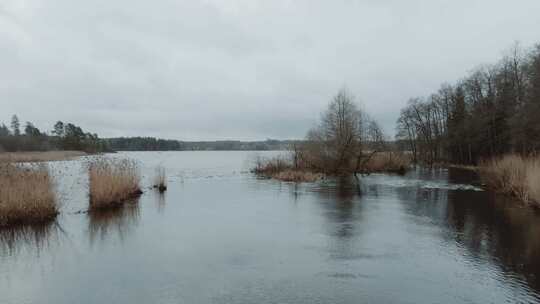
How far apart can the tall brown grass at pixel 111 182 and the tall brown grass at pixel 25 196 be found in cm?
205

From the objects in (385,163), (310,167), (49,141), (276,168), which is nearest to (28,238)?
(276,168)

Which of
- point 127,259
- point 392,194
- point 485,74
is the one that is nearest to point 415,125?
point 485,74

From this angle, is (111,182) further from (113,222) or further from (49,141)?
(49,141)

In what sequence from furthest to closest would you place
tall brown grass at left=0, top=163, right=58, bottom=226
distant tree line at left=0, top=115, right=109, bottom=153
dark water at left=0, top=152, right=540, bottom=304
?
distant tree line at left=0, top=115, right=109, bottom=153 < tall brown grass at left=0, top=163, right=58, bottom=226 < dark water at left=0, top=152, right=540, bottom=304

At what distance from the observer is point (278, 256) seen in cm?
784

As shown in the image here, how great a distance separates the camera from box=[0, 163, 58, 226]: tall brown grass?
431 inches

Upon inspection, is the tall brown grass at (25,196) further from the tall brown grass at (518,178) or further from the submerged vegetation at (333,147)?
the submerged vegetation at (333,147)

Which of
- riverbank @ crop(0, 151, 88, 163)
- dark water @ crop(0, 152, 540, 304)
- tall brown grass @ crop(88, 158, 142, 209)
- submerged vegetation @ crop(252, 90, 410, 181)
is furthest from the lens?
submerged vegetation @ crop(252, 90, 410, 181)

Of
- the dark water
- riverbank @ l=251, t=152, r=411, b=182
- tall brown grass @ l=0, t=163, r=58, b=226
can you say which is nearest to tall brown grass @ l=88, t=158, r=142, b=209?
the dark water

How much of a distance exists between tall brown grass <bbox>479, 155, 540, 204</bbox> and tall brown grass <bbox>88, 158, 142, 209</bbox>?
16.6 meters

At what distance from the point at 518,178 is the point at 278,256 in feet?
49.5

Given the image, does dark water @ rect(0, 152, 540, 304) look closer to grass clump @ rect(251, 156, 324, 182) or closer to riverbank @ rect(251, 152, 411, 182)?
riverbank @ rect(251, 152, 411, 182)

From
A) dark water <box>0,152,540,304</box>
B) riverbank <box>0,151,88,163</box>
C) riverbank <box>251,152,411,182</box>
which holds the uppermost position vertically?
riverbank <box>0,151,88,163</box>

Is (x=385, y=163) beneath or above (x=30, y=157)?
beneath
